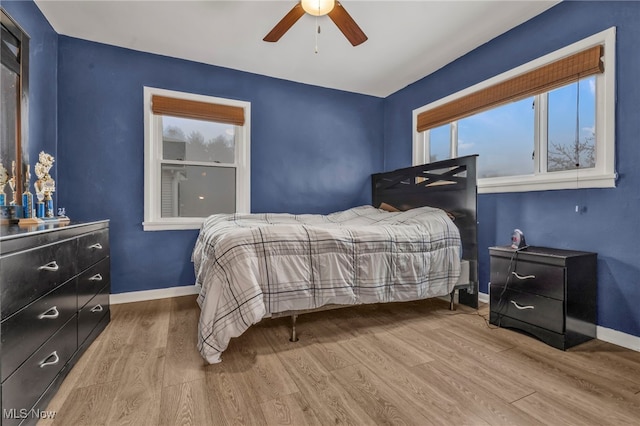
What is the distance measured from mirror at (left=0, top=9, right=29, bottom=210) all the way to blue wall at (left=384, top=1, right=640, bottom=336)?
3.77 meters

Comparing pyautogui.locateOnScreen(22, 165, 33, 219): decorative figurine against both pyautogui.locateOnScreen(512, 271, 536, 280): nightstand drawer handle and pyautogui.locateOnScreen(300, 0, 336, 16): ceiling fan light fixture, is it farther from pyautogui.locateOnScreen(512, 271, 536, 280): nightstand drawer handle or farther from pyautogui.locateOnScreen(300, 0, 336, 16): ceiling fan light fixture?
pyautogui.locateOnScreen(512, 271, 536, 280): nightstand drawer handle

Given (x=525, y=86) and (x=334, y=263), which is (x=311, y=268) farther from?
(x=525, y=86)

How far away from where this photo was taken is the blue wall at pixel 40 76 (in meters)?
2.24

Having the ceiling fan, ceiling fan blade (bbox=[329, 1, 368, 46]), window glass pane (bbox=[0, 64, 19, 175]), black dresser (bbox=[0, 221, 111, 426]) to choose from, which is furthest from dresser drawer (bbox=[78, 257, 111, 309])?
ceiling fan blade (bbox=[329, 1, 368, 46])

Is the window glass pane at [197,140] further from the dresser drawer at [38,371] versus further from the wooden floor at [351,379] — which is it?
the dresser drawer at [38,371]

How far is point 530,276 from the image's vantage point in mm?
2100

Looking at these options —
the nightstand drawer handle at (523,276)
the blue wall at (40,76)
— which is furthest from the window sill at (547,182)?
the blue wall at (40,76)

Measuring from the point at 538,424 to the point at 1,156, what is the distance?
10.6 ft

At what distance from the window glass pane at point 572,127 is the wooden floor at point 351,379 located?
1343 mm

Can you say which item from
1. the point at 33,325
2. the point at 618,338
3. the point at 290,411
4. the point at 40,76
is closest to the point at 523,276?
the point at 618,338

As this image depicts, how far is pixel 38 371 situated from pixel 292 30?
9.67 ft

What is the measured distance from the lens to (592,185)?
212 cm

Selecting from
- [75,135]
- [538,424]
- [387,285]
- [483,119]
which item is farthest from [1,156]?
[483,119]

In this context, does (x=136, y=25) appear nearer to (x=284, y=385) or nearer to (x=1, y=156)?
(x=1, y=156)
